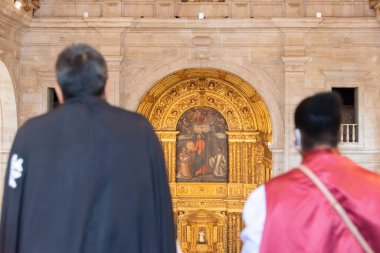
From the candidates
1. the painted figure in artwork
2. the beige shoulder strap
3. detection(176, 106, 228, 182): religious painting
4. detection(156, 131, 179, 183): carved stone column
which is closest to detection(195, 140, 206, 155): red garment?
detection(176, 106, 228, 182): religious painting

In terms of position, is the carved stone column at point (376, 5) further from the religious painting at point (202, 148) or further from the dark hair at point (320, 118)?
the dark hair at point (320, 118)

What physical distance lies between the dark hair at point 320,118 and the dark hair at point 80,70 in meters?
1.08

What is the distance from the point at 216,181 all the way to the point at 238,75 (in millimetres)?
A: 6362

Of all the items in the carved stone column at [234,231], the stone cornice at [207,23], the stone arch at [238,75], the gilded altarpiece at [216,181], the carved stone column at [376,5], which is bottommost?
the carved stone column at [234,231]

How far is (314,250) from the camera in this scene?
9.87 feet

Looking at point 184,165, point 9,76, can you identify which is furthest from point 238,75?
point 184,165

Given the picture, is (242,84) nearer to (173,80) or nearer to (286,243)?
(173,80)

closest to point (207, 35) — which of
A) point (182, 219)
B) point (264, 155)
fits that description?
point (264, 155)

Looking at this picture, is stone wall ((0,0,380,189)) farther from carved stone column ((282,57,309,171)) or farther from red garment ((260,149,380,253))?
red garment ((260,149,380,253))

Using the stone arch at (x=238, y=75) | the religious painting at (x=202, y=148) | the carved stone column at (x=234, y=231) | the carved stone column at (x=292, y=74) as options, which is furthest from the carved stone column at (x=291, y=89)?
the carved stone column at (x=234, y=231)

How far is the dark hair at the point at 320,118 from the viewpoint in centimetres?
320

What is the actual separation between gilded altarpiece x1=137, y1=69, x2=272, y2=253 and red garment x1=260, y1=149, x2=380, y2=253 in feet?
57.8

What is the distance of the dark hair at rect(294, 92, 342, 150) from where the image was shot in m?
3.20

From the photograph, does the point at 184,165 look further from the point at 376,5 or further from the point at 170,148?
the point at 376,5
